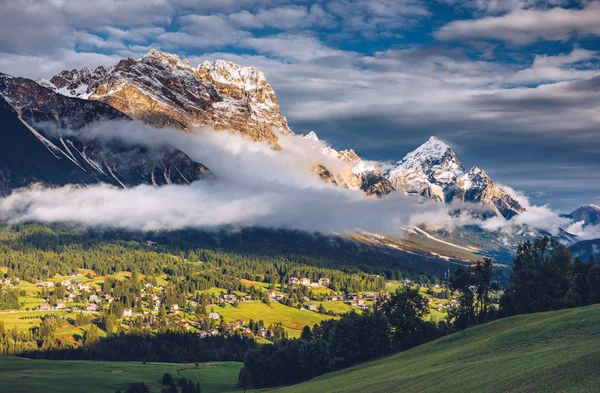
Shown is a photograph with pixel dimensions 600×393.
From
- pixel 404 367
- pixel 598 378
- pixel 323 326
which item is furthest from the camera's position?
pixel 323 326

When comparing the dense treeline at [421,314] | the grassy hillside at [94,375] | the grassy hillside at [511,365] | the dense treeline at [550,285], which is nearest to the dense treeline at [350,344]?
the dense treeline at [421,314]

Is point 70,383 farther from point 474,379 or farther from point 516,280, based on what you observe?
point 474,379

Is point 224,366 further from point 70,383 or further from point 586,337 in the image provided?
point 586,337

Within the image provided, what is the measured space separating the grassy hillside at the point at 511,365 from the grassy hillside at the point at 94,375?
8048cm

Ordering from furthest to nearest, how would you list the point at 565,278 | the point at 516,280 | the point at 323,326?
1. the point at 323,326
2. the point at 516,280
3. the point at 565,278

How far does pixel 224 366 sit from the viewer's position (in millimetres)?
196875

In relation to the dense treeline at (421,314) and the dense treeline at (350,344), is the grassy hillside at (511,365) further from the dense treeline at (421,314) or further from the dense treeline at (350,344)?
the dense treeline at (350,344)

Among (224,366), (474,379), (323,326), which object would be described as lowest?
(224,366)

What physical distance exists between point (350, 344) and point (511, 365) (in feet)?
258

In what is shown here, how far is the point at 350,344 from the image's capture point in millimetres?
132375

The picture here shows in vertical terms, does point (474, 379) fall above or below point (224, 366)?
above

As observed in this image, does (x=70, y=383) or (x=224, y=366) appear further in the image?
(x=224, y=366)

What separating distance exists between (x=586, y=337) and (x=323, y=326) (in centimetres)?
11752

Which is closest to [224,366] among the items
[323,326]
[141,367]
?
[141,367]
